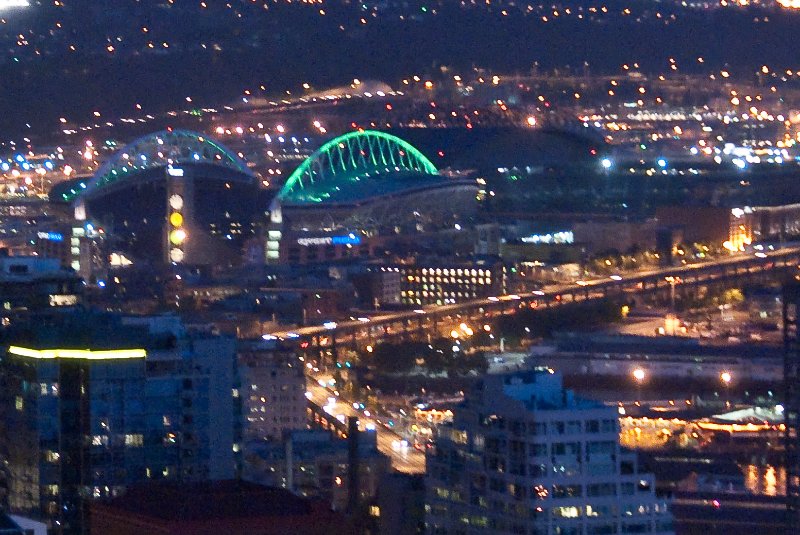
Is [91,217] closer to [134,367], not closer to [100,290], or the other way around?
[100,290]

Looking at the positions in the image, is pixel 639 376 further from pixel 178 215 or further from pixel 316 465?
pixel 178 215

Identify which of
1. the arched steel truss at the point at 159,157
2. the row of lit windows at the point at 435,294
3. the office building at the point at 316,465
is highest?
the arched steel truss at the point at 159,157

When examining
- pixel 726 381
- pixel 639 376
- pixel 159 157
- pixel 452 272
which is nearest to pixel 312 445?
pixel 639 376

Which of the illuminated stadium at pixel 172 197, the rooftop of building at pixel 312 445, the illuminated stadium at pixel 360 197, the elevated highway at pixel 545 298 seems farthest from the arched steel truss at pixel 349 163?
the rooftop of building at pixel 312 445

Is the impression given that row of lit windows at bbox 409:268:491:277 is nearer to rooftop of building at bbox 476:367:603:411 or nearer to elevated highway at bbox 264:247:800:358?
elevated highway at bbox 264:247:800:358

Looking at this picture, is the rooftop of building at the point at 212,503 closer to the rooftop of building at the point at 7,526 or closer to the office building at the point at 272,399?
the rooftop of building at the point at 7,526

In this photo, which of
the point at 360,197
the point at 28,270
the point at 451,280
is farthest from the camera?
the point at 360,197
